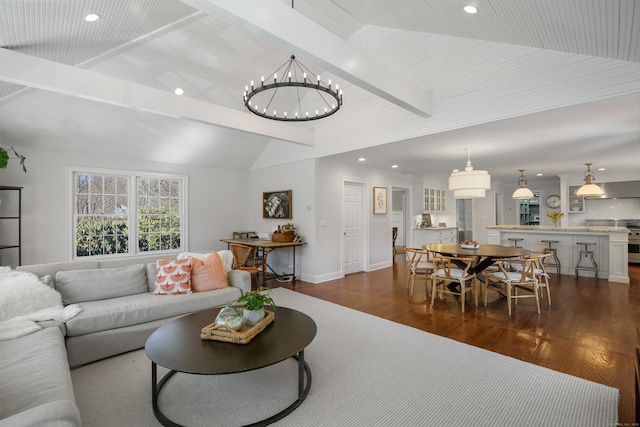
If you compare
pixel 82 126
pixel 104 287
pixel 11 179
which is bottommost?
pixel 104 287

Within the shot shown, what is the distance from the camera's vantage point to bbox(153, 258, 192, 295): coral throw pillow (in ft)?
11.0

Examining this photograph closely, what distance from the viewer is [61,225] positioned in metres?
5.18

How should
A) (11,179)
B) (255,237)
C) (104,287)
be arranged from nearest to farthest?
(104,287), (11,179), (255,237)

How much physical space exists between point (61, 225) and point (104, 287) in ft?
9.69

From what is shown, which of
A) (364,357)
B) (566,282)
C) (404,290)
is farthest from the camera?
(566,282)

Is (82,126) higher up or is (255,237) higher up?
(82,126)

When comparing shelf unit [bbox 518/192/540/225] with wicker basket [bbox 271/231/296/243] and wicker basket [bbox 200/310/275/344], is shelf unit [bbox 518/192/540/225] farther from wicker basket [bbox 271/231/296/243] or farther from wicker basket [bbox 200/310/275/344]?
wicker basket [bbox 200/310/275/344]

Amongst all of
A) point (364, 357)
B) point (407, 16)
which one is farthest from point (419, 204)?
point (364, 357)

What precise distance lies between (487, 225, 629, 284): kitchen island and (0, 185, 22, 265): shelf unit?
9.01m

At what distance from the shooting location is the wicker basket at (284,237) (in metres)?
5.78

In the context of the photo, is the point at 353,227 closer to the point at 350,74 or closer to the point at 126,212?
the point at 350,74

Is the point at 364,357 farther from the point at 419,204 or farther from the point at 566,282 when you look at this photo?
the point at 419,204

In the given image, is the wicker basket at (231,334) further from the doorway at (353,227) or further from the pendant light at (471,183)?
the doorway at (353,227)

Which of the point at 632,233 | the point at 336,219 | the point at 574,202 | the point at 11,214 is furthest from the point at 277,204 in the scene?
the point at 632,233
